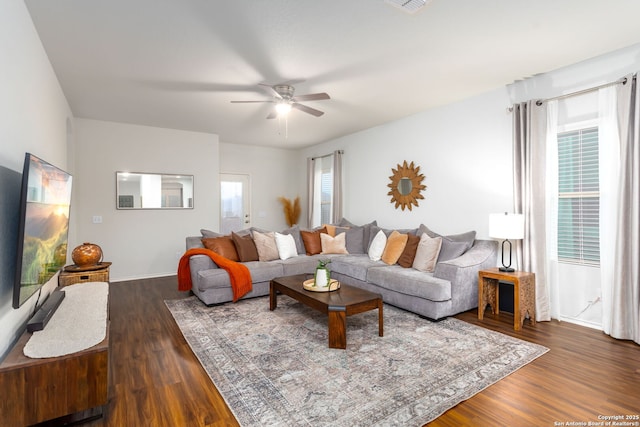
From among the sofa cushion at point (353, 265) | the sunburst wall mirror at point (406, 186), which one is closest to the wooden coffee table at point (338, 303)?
the sofa cushion at point (353, 265)

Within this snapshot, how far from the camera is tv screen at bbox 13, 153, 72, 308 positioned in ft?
5.49

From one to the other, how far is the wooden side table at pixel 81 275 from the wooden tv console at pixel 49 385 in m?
1.48

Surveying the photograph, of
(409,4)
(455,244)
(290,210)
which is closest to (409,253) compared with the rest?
(455,244)

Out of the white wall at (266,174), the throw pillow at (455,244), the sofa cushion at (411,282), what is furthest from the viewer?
the white wall at (266,174)

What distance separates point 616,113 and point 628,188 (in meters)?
0.71

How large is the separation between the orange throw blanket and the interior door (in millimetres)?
2578

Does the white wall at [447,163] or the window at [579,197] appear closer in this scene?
the window at [579,197]

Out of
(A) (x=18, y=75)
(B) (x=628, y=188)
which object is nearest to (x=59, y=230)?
(A) (x=18, y=75)

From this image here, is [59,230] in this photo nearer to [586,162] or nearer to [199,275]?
[199,275]

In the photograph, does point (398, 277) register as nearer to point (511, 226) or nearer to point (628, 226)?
point (511, 226)

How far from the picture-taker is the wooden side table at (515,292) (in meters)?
3.20

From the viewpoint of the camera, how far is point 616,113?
9.73 ft

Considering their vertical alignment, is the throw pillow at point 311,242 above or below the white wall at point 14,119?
below

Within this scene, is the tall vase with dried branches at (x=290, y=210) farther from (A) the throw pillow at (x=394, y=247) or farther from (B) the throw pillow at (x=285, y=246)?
(A) the throw pillow at (x=394, y=247)
